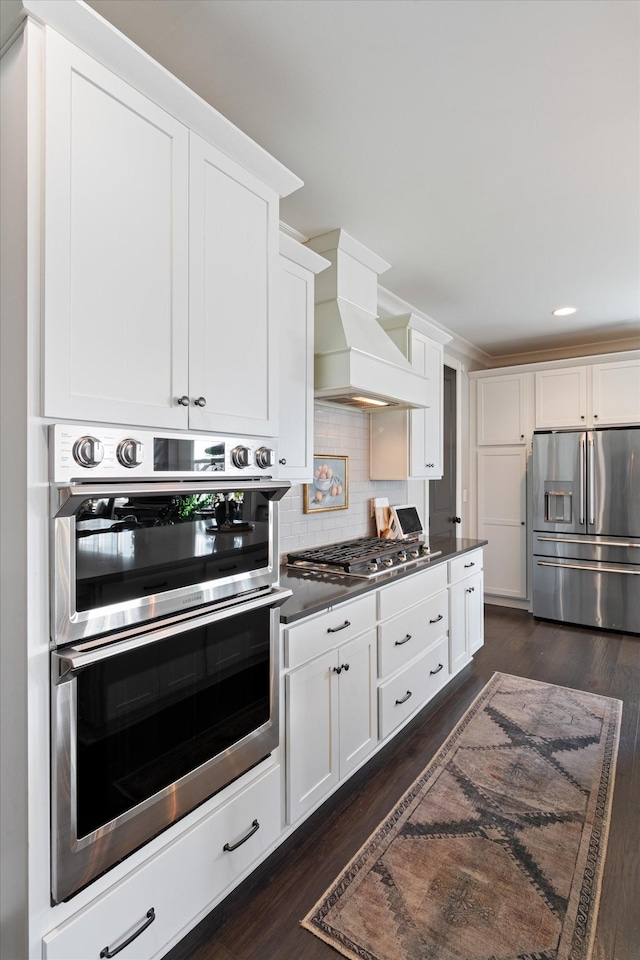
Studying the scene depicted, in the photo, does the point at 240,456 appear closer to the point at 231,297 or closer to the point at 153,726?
the point at 231,297

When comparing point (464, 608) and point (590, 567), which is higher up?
point (590, 567)

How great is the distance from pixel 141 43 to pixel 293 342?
43.9 inches

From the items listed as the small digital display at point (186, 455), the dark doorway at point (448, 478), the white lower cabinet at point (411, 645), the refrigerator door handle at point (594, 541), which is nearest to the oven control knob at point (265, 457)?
the small digital display at point (186, 455)

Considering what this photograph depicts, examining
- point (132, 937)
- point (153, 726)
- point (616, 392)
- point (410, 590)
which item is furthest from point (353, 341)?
point (616, 392)

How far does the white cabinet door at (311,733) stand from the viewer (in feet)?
6.15

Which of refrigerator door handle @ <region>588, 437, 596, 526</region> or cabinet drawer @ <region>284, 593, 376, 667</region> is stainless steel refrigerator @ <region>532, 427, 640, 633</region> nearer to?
refrigerator door handle @ <region>588, 437, 596, 526</region>

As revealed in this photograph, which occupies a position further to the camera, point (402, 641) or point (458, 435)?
point (458, 435)

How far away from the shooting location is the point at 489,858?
1.88 meters

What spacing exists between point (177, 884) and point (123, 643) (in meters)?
0.76

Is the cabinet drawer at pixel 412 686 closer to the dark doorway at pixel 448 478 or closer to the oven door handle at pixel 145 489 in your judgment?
the oven door handle at pixel 145 489

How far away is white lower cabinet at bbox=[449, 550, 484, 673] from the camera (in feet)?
10.8

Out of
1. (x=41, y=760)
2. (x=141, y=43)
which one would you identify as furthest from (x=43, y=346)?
(x=141, y=43)

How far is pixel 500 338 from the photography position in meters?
5.04

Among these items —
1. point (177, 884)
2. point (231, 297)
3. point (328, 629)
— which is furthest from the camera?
point (328, 629)
